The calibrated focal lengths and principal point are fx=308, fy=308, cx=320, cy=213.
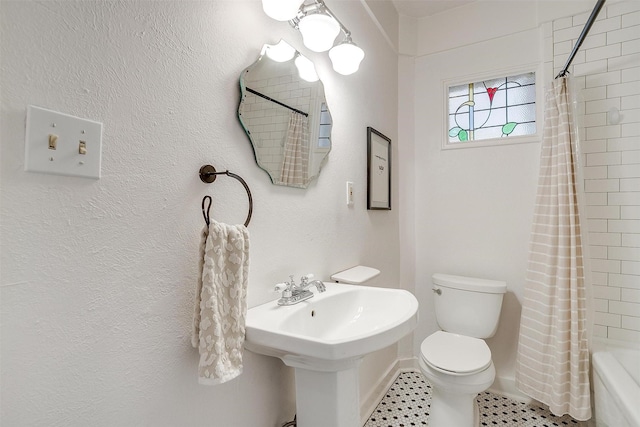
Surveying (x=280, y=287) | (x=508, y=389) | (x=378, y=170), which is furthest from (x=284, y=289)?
(x=508, y=389)

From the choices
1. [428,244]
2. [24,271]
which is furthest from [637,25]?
[24,271]

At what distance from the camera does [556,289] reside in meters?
1.66

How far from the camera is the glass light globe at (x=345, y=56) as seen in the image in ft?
4.30

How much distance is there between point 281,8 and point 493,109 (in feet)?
5.84

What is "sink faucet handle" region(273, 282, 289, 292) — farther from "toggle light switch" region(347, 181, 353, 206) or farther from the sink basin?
"toggle light switch" region(347, 181, 353, 206)

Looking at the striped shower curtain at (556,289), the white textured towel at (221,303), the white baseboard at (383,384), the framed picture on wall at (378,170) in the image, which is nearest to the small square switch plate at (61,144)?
the white textured towel at (221,303)

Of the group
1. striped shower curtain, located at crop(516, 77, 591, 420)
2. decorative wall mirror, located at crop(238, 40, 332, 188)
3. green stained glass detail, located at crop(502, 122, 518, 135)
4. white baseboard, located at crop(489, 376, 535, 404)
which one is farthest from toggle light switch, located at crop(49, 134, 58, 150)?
white baseboard, located at crop(489, 376, 535, 404)

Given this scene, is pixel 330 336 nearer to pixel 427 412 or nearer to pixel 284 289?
pixel 284 289

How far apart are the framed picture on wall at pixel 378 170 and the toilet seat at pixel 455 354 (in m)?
0.83

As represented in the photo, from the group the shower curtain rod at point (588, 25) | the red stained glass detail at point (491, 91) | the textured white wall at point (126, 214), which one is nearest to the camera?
the textured white wall at point (126, 214)

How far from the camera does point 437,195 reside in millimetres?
2250

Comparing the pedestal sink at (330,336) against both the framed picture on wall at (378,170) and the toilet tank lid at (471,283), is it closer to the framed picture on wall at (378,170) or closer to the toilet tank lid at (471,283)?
the framed picture on wall at (378,170)

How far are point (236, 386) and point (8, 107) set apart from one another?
0.88 meters

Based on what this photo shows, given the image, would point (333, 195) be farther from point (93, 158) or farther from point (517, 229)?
point (517, 229)
